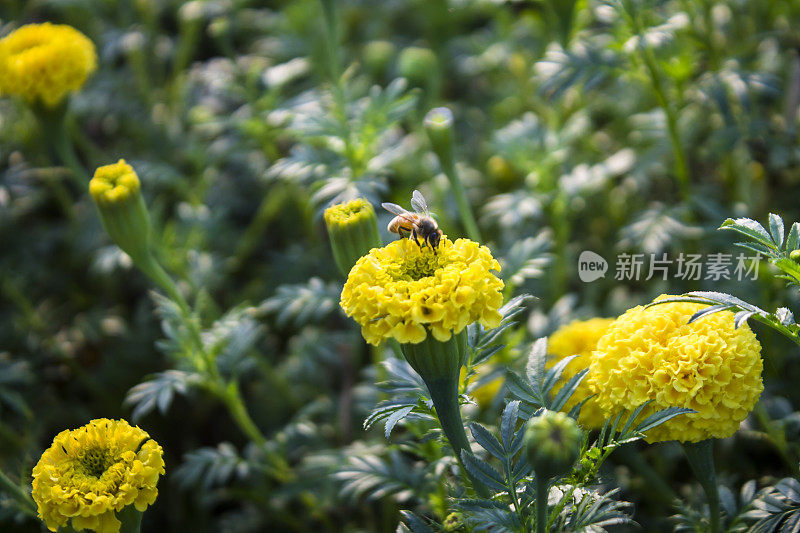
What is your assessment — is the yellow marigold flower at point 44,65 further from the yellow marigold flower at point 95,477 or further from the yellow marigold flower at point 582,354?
the yellow marigold flower at point 582,354

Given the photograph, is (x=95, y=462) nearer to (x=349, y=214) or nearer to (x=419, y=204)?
(x=349, y=214)

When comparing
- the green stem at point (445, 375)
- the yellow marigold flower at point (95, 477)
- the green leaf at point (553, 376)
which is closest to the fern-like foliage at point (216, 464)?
the yellow marigold flower at point (95, 477)

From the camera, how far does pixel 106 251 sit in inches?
93.2

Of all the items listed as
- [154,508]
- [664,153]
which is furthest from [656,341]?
[154,508]

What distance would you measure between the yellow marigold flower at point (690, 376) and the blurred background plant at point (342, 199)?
0.16 m

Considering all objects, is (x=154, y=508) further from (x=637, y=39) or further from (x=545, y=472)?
(x=637, y=39)

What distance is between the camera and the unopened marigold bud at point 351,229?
1400 mm

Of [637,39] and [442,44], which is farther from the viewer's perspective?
[442,44]

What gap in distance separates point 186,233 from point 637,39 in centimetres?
157

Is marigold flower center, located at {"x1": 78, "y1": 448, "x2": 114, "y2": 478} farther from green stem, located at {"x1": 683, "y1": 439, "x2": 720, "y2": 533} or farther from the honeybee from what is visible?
green stem, located at {"x1": 683, "y1": 439, "x2": 720, "y2": 533}

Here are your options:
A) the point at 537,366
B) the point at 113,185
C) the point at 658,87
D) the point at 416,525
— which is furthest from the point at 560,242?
the point at 113,185

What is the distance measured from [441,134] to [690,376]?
0.84 m

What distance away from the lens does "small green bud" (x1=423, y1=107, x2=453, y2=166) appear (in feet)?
5.79

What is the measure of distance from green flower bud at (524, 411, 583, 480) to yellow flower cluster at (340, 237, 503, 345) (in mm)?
195
